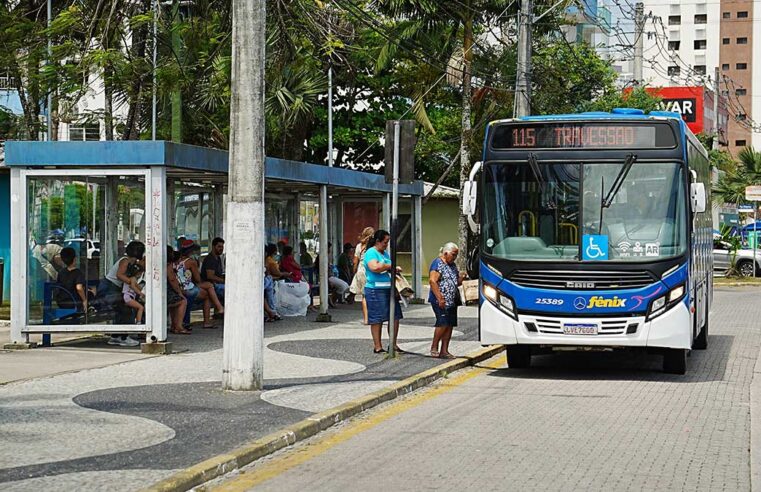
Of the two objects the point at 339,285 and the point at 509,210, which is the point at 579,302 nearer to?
the point at 509,210

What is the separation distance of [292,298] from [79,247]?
22.8 ft

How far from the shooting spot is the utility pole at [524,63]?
80.0 feet

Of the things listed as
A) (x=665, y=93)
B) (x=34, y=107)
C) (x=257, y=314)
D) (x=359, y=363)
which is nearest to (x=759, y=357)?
(x=359, y=363)

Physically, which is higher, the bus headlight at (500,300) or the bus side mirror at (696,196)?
the bus side mirror at (696,196)

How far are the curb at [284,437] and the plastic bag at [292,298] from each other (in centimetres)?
859

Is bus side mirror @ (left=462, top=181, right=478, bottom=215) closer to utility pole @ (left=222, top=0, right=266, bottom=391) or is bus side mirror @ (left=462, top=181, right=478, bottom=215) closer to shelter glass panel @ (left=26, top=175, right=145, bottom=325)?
utility pole @ (left=222, top=0, right=266, bottom=391)

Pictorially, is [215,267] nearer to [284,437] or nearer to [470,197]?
[470,197]

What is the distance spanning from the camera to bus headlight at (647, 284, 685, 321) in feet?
46.3

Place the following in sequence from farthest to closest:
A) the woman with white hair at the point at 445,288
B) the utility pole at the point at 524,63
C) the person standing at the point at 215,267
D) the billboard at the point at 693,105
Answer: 1. the billboard at the point at 693,105
2. the utility pole at the point at 524,63
3. the person standing at the point at 215,267
4. the woman with white hair at the point at 445,288

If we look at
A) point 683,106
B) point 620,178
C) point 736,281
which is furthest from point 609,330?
point 683,106

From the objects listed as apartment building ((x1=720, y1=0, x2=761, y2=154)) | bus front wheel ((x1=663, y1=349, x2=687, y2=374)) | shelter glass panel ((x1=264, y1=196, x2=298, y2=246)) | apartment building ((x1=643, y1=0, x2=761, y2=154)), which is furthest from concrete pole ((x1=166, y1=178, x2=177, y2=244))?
apartment building ((x1=720, y1=0, x2=761, y2=154))

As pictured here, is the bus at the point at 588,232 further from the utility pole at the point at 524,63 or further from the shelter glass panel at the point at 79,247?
the utility pole at the point at 524,63

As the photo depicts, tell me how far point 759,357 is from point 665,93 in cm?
8188

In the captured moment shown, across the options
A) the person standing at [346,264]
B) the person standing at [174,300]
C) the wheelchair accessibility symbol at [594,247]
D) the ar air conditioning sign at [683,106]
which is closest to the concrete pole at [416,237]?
the person standing at [346,264]
